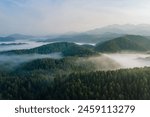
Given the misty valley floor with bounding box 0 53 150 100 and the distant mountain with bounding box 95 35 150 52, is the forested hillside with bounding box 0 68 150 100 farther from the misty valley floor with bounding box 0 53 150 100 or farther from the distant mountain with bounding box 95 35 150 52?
the distant mountain with bounding box 95 35 150 52

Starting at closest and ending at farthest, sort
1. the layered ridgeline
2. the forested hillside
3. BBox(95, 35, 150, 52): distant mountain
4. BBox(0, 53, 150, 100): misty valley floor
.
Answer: the forested hillside, BBox(0, 53, 150, 100): misty valley floor, the layered ridgeline, BBox(95, 35, 150, 52): distant mountain

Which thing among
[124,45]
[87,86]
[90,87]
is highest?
[90,87]

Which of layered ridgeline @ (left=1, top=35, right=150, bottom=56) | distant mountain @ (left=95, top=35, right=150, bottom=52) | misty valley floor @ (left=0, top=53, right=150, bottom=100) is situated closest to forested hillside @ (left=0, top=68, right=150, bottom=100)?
misty valley floor @ (left=0, top=53, right=150, bottom=100)

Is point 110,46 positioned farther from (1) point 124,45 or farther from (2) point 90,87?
(2) point 90,87

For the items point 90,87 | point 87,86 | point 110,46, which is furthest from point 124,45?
point 90,87

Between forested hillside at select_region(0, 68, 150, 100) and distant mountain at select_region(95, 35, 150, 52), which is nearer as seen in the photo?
forested hillside at select_region(0, 68, 150, 100)

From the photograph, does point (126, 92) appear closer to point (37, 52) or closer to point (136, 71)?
point (136, 71)

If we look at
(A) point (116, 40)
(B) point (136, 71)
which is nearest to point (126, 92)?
(B) point (136, 71)

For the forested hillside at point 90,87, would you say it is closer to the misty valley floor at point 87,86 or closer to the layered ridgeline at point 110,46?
the misty valley floor at point 87,86
